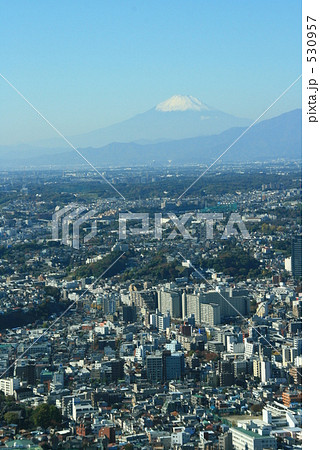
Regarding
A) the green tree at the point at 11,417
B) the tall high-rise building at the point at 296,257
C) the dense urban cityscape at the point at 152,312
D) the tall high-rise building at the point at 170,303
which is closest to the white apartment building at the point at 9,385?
the dense urban cityscape at the point at 152,312

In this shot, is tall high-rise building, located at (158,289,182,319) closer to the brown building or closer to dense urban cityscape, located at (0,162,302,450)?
dense urban cityscape, located at (0,162,302,450)

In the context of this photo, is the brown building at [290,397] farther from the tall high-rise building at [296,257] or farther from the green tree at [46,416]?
the tall high-rise building at [296,257]

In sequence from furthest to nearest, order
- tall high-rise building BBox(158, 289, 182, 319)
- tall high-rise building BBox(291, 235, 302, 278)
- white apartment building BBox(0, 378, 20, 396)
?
tall high-rise building BBox(291, 235, 302, 278) < tall high-rise building BBox(158, 289, 182, 319) < white apartment building BBox(0, 378, 20, 396)

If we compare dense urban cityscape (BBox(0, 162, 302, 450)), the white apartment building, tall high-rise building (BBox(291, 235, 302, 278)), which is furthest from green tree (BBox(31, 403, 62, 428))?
tall high-rise building (BBox(291, 235, 302, 278))

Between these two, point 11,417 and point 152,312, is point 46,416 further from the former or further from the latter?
point 152,312

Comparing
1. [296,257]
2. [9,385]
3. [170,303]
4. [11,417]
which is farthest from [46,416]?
[296,257]

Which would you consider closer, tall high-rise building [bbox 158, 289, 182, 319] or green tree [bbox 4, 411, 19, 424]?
green tree [bbox 4, 411, 19, 424]
